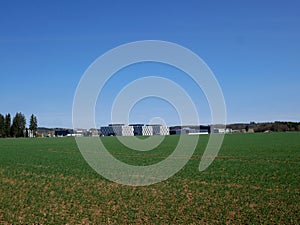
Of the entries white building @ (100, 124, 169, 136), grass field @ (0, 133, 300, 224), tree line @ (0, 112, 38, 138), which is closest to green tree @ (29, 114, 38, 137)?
tree line @ (0, 112, 38, 138)

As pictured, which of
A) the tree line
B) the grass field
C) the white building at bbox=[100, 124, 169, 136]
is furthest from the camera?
the tree line

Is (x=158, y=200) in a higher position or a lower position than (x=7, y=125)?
lower

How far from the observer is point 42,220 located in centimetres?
1376

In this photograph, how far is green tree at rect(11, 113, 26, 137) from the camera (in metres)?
159

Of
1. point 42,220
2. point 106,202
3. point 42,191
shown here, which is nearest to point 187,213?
point 106,202

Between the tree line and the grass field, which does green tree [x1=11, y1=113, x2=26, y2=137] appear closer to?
the tree line

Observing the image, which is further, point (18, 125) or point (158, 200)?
point (18, 125)

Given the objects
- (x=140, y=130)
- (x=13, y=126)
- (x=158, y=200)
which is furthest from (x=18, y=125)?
(x=158, y=200)

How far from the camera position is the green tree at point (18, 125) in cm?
15912

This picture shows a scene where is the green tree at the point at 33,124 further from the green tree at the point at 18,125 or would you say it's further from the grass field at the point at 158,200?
the grass field at the point at 158,200

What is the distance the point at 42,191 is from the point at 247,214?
37.0 feet

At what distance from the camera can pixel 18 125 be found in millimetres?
160250

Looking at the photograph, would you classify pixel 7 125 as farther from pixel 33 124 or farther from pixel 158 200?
pixel 158 200

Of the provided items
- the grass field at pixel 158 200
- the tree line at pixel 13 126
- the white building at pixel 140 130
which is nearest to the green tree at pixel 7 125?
the tree line at pixel 13 126
